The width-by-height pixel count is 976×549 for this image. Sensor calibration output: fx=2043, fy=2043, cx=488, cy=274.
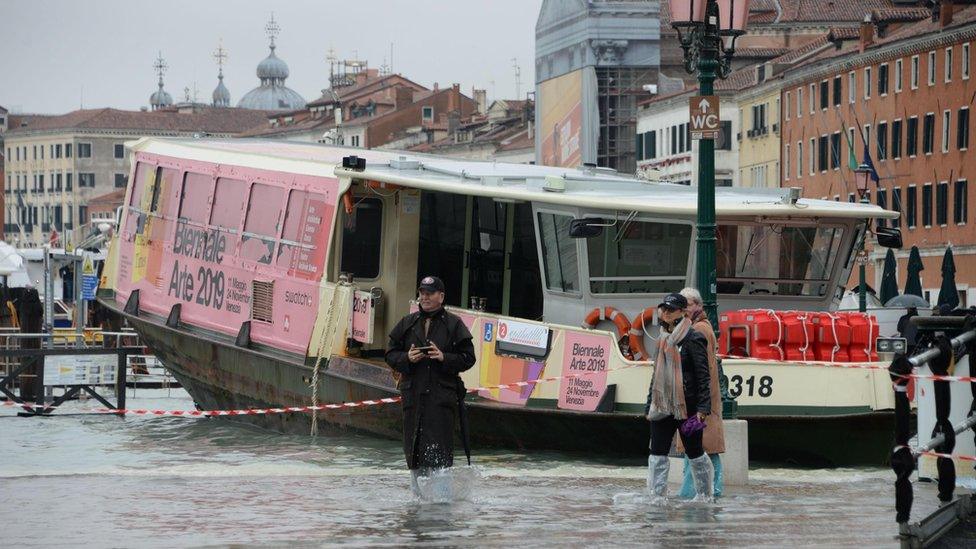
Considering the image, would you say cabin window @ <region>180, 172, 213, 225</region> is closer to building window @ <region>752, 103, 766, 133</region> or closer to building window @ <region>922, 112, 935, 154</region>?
building window @ <region>922, 112, 935, 154</region>

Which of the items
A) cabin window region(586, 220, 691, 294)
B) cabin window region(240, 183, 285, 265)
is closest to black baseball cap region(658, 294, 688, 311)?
cabin window region(586, 220, 691, 294)

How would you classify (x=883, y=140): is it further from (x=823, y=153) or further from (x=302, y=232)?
(x=302, y=232)

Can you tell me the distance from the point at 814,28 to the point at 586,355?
91.7 metres

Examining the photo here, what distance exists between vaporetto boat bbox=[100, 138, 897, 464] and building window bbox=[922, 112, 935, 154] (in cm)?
4811

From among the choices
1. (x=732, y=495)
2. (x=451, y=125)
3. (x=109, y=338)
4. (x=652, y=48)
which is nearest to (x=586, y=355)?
(x=732, y=495)

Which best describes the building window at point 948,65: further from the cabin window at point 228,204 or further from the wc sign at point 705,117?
the wc sign at point 705,117

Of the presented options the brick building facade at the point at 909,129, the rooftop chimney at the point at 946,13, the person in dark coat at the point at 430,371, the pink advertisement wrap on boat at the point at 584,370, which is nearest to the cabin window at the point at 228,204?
the pink advertisement wrap on boat at the point at 584,370

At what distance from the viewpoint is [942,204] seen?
2822 inches

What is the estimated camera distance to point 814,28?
108688mm

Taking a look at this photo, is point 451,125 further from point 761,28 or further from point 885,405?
point 885,405

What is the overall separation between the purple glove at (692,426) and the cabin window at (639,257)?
214 inches

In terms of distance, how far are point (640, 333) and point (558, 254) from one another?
64.6 inches

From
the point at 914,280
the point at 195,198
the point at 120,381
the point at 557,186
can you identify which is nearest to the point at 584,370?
the point at 557,186

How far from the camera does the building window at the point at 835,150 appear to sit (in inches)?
3228
